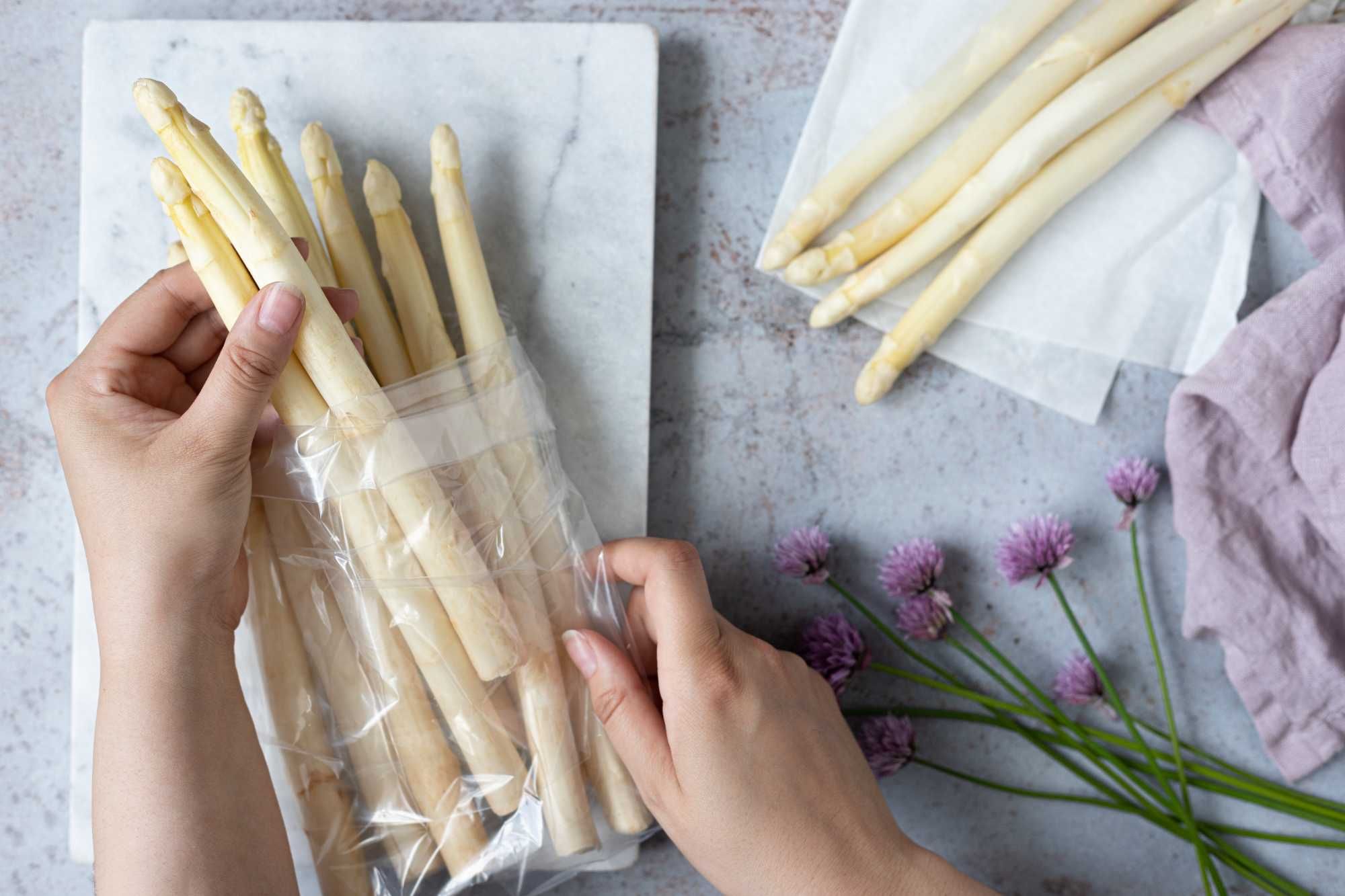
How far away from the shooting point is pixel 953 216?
778 millimetres

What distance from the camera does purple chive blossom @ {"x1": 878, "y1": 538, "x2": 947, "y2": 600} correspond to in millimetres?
783

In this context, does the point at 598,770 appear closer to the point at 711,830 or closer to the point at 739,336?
the point at 711,830

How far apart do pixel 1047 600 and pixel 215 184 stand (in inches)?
29.2

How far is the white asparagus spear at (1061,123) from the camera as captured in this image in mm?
757

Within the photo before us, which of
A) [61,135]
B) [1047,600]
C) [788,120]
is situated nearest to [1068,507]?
[1047,600]

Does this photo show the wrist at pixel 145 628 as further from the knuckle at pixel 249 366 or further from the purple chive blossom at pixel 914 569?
the purple chive blossom at pixel 914 569

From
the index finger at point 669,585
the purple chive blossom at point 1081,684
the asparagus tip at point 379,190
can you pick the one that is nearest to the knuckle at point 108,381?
the asparagus tip at point 379,190

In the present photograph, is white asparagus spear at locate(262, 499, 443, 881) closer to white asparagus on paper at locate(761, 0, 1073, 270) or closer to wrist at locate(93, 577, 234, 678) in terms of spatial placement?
wrist at locate(93, 577, 234, 678)

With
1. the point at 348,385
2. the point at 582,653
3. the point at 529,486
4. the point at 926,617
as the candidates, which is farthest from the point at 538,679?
the point at 926,617

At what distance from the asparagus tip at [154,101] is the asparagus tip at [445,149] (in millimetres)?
194

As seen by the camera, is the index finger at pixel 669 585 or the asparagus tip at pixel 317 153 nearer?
the index finger at pixel 669 585

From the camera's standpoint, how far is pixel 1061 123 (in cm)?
76

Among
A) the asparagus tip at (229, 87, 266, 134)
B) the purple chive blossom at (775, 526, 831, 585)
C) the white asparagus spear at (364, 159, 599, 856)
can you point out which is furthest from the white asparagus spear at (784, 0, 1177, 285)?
the asparagus tip at (229, 87, 266, 134)

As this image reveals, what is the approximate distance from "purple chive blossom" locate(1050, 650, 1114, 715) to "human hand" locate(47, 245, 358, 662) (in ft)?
2.21
